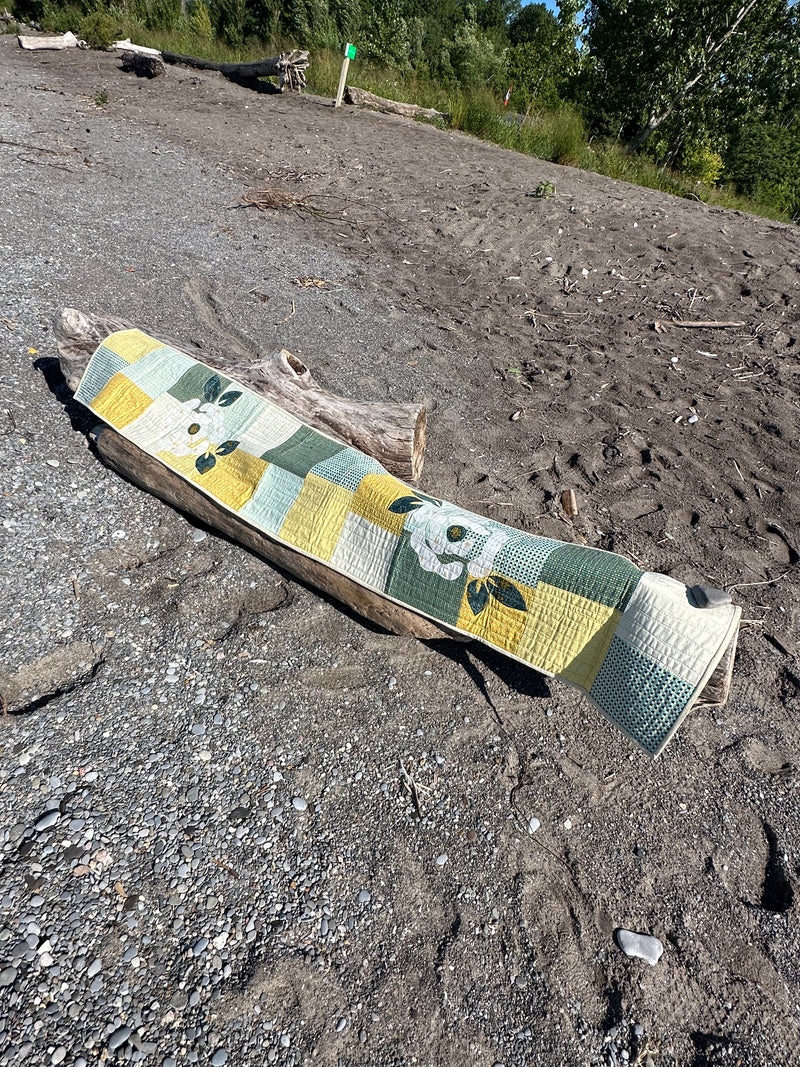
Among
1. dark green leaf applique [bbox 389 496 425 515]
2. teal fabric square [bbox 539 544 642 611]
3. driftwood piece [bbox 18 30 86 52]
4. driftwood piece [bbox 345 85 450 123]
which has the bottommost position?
dark green leaf applique [bbox 389 496 425 515]

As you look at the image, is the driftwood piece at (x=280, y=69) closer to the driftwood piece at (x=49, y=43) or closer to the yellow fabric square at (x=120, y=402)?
the driftwood piece at (x=49, y=43)

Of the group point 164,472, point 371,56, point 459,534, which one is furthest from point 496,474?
point 371,56

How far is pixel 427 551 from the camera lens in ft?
7.68

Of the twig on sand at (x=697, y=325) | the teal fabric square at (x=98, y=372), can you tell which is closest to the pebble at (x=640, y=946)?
the teal fabric square at (x=98, y=372)

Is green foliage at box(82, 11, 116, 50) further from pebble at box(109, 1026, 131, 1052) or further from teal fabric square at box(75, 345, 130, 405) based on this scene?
pebble at box(109, 1026, 131, 1052)

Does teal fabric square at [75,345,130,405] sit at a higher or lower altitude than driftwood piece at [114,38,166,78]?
lower

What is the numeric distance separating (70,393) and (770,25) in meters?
17.5

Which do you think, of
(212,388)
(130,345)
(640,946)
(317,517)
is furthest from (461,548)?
(130,345)

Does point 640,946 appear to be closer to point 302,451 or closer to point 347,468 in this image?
point 347,468

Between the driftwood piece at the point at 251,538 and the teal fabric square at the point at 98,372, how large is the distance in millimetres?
191

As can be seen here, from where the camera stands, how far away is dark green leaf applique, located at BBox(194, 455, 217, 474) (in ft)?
9.04

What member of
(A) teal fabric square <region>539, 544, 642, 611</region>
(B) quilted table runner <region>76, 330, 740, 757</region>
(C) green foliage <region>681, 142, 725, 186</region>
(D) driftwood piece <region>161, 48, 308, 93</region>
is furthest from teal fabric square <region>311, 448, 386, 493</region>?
(C) green foliage <region>681, 142, 725, 186</region>

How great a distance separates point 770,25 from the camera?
42.7 feet

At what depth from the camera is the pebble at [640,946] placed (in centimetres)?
174
